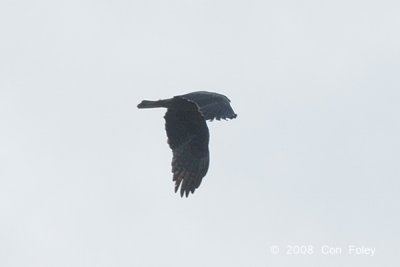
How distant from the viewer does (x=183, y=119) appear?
101 ft

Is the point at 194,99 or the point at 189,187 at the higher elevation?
the point at 194,99

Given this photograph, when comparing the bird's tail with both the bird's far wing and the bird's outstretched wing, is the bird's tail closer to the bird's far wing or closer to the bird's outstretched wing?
the bird's outstretched wing

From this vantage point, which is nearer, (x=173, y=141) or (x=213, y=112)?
(x=213, y=112)

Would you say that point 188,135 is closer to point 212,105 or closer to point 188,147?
point 188,147

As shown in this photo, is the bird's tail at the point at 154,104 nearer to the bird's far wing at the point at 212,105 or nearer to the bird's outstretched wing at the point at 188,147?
the bird's outstretched wing at the point at 188,147

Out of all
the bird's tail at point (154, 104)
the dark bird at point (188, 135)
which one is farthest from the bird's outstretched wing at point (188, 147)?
the bird's tail at point (154, 104)

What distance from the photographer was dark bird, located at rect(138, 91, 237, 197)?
30.4 meters

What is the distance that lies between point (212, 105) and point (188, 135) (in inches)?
60.3

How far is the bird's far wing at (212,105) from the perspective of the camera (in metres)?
29.5

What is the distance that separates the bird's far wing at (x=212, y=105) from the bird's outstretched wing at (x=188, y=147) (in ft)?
1.52

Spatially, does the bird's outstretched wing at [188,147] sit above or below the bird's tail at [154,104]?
below

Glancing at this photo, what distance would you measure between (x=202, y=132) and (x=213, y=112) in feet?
4.92

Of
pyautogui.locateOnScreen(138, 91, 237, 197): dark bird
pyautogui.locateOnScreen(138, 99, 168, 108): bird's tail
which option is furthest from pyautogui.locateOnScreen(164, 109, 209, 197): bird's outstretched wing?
pyautogui.locateOnScreen(138, 99, 168, 108): bird's tail

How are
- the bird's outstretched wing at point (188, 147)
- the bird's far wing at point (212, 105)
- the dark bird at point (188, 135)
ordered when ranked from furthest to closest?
the bird's outstretched wing at point (188, 147) < the dark bird at point (188, 135) < the bird's far wing at point (212, 105)
